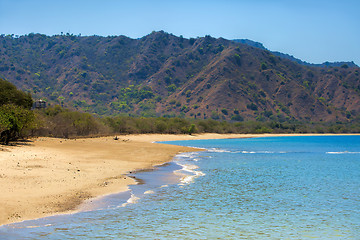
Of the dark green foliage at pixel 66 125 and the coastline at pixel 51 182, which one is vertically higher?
the dark green foliage at pixel 66 125

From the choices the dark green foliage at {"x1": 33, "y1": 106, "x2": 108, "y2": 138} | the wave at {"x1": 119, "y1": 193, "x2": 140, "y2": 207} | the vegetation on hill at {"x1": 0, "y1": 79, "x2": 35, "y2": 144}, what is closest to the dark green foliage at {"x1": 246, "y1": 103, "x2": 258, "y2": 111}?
the dark green foliage at {"x1": 33, "y1": 106, "x2": 108, "y2": 138}

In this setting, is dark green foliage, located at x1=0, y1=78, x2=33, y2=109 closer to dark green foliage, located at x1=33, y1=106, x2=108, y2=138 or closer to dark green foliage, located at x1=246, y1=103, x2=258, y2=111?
dark green foliage, located at x1=33, y1=106, x2=108, y2=138

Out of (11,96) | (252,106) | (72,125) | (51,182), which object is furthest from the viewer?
(252,106)

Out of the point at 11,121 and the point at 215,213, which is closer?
the point at 215,213

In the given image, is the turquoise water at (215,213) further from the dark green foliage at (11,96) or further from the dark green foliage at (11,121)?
the dark green foliage at (11,96)

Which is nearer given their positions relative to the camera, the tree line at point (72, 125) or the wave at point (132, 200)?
the wave at point (132, 200)

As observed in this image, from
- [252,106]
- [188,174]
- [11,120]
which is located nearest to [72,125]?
[11,120]

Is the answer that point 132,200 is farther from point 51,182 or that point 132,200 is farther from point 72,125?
point 72,125

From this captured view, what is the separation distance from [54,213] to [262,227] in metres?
7.67

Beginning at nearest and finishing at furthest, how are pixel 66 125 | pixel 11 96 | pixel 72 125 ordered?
pixel 11 96 → pixel 66 125 → pixel 72 125

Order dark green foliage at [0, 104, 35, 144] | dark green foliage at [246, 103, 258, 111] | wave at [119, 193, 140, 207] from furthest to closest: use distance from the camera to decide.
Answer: dark green foliage at [246, 103, 258, 111] < dark green foliage at [0, 104, 35, 144] < wave at [119, 193, 140, 207]

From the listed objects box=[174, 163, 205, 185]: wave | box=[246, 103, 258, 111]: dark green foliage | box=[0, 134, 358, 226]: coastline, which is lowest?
box=[174, 163, 205, 185]: wave

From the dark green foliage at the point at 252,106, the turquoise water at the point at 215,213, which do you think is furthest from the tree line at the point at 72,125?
the dark green foliage at the point at 252,106

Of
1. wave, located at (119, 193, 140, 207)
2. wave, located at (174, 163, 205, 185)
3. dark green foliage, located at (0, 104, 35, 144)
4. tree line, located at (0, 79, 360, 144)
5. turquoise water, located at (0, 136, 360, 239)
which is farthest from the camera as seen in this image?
tree line, located at (0, 79, 360, 144)
